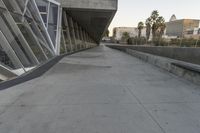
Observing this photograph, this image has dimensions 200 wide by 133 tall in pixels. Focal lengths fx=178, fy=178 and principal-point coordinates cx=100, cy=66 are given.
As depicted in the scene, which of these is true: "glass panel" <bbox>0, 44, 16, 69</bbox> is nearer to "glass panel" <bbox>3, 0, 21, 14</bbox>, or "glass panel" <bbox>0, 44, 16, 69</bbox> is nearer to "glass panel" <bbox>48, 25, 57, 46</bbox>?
"glass panel" <bbox>3, 0, 21, 14</bbox>

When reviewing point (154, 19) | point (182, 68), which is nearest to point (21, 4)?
point (182, 68)

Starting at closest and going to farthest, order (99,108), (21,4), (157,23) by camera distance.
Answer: (99,108) → (21,4) → (157,23)

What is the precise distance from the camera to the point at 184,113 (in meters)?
3.86

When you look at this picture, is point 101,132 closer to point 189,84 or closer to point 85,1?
point 189,84

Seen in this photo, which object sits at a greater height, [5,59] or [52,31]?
[52,31]

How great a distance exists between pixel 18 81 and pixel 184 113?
5.14 metres

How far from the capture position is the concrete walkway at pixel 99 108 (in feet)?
10.5

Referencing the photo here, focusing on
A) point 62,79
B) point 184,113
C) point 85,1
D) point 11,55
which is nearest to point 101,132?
point 184,113

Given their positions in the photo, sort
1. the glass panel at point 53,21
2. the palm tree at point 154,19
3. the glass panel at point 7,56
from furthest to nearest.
→ the palm tree at point 154,19 < the glass panel at point 53,21 < the glass panel at point 7,56

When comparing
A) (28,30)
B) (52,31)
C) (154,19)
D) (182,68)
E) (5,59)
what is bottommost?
(182,68)

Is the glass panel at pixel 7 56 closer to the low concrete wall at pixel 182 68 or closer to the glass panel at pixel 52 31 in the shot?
the low concrete wall at pixel 182 68

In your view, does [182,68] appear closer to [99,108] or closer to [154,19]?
[99,108]

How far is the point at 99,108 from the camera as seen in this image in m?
4.02

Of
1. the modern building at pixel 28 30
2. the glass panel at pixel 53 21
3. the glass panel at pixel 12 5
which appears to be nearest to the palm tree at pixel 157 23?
the modern building at pixel 28 30
